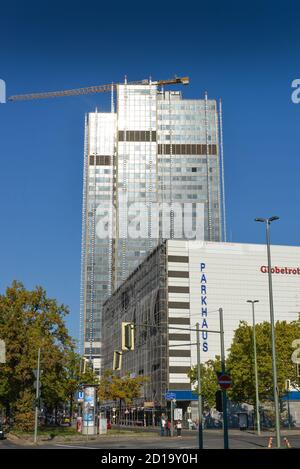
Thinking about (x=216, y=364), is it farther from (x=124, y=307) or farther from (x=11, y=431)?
(x=124, y=307)

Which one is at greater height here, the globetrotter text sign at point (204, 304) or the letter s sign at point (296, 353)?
the globetrotter text sign at point (204, 304)

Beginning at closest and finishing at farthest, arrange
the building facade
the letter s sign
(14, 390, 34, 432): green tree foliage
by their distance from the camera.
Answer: (14, 390, 34, 432): green tree foliage < the letter s sign < the building facade

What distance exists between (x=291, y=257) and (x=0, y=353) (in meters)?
74.3

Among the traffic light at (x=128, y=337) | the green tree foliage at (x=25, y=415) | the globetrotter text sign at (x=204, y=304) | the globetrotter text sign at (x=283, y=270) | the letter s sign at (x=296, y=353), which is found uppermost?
the globetrotter text sign at (x=283, y=270)

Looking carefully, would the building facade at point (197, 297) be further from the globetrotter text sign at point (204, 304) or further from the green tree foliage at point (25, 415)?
the green tree foliage at point (25, 415)

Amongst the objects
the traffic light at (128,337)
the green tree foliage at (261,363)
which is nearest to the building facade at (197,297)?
the green tree foliage at (261,363)

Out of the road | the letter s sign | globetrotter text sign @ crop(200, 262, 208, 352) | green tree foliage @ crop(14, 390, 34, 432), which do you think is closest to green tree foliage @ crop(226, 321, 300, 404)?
the letter s sign

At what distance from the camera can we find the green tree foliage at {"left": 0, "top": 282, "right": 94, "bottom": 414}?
60.2m

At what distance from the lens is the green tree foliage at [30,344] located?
198 feet

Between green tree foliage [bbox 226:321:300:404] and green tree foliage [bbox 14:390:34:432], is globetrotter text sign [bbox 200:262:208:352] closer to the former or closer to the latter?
green tree foliage [bbox 226:321:300:404]

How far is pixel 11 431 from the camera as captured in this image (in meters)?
61.2

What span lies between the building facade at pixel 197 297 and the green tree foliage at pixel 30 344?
4580 cm

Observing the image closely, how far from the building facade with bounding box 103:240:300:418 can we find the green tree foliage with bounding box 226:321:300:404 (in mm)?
31175
